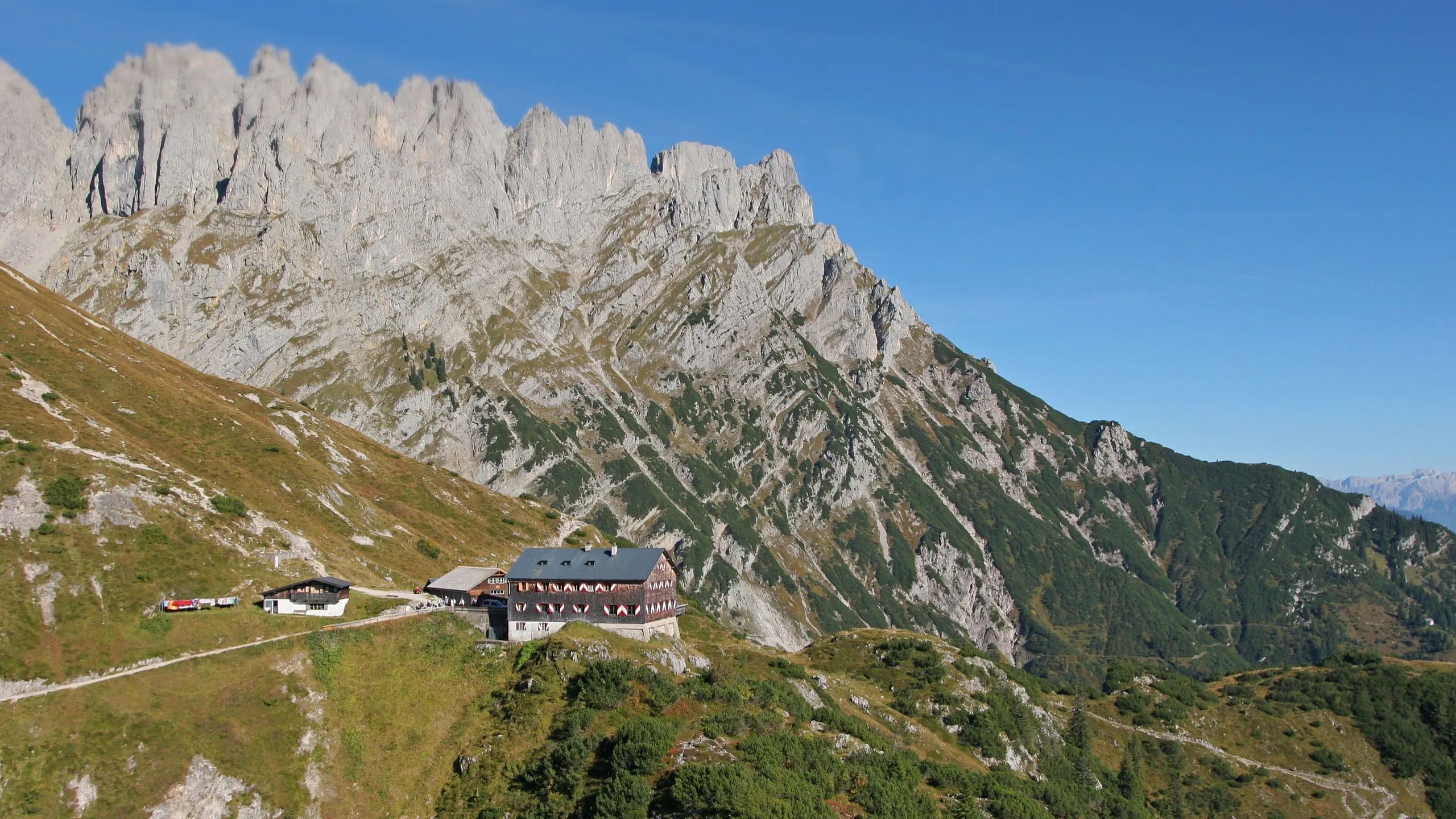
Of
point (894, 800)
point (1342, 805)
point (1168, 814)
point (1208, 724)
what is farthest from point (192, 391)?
point (1342, 805)

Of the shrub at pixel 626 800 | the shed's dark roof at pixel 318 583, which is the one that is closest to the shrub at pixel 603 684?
the shrub at pixel 626 800

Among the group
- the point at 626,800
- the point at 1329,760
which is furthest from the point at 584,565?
the point at 1329,760

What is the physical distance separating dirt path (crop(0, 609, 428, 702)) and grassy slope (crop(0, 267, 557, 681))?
1147 millimetres

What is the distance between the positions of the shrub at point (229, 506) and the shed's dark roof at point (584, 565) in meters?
33.1

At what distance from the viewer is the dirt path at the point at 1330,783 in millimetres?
131250

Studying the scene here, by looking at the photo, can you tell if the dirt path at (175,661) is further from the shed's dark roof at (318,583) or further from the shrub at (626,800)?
the shrub at (626,800)

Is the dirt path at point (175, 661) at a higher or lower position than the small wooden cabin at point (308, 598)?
lower

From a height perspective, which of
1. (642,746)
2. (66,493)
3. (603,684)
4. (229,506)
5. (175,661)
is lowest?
(642,746)

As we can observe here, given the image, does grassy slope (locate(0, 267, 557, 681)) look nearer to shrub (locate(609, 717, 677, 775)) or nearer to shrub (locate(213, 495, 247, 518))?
shrub (locate(213, 495, 247, 518))

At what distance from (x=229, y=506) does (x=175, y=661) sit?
92.0 feet

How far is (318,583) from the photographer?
9912 centimetres

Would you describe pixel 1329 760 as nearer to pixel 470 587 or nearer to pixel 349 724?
pixel 470 587

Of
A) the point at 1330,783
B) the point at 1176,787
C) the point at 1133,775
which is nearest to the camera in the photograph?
the point at 1133,775

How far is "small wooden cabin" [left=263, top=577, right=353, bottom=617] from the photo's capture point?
97938 millimetres
